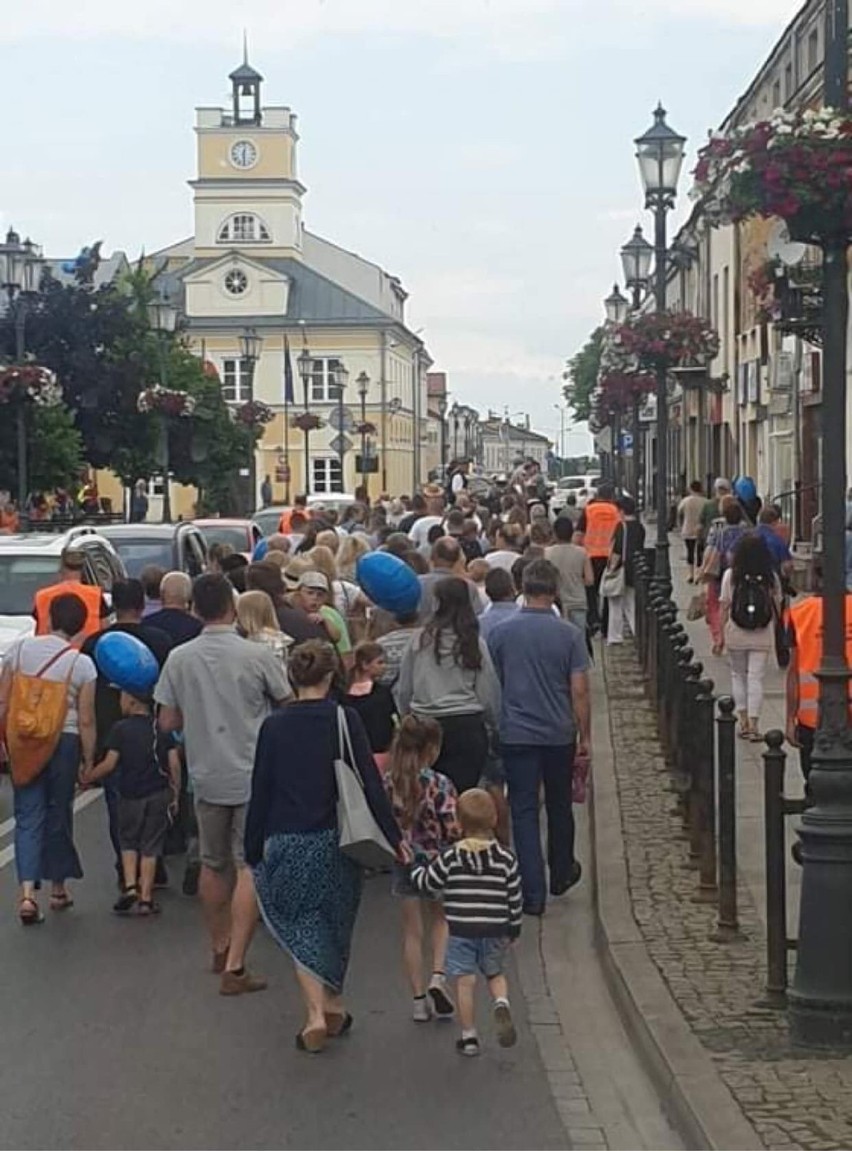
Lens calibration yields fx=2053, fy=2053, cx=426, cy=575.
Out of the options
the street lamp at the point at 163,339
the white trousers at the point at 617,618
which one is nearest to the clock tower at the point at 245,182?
the street lamp at the point at 163,339

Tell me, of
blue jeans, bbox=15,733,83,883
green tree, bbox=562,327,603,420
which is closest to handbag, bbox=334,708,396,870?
blue jeans, bbox=15,733,83,883

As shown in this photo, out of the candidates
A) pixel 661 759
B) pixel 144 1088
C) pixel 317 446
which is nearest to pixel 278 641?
pixel 144 1088

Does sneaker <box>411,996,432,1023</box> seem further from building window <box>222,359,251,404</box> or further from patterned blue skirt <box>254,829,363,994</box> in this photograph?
building window <box>222,359,251,404</box>

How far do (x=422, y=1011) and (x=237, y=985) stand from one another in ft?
3.07

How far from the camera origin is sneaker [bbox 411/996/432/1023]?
28.9ft

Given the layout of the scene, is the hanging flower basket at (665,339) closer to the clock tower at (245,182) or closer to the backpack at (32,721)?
the backpack at (32,721)

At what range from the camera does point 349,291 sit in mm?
115438

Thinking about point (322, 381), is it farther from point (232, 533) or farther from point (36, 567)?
point (36, 567)

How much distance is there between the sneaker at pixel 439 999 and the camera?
8891 mm

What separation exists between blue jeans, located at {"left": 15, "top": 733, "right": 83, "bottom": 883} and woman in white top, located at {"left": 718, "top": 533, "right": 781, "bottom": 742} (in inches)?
243

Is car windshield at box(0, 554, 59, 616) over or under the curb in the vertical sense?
over

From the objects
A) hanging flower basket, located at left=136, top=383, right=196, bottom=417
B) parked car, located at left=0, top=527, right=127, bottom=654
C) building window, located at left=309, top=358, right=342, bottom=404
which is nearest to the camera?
parked car, located at left=0, top=527, right=127, bottom=654

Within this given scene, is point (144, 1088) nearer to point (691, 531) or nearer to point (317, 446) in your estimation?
point (691, 531)

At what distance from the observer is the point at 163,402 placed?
41.0 m
